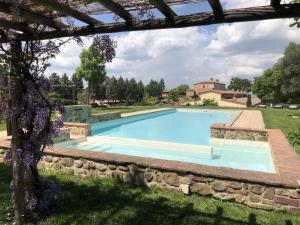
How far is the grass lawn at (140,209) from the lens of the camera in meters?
4.37

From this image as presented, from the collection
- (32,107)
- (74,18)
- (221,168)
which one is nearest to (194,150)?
(221,168)

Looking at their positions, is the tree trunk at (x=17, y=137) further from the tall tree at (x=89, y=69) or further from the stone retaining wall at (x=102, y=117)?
the tall tree at (x=89, y=69)

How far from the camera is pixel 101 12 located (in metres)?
3.53

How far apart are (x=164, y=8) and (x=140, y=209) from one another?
10.5 feet

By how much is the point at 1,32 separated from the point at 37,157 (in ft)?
5.99

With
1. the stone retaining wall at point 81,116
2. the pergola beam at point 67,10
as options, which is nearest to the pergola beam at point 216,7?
the pergola beam at point 67,10

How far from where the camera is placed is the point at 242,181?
5.12 m

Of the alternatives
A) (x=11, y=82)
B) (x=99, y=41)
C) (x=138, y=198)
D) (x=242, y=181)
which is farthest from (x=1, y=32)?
(x=242, y=181)

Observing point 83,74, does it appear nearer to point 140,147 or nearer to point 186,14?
point 140,147

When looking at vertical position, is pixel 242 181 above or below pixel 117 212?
above

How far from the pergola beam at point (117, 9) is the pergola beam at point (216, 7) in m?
0.99

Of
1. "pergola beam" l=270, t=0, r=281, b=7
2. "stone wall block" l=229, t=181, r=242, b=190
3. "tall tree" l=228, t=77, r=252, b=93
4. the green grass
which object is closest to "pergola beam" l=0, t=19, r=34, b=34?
"pergola beam" l=270, t=0, r=281, b=7

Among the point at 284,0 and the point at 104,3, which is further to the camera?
the point at 104,3

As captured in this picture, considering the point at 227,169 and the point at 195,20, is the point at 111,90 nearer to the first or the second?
the point at 227,169
